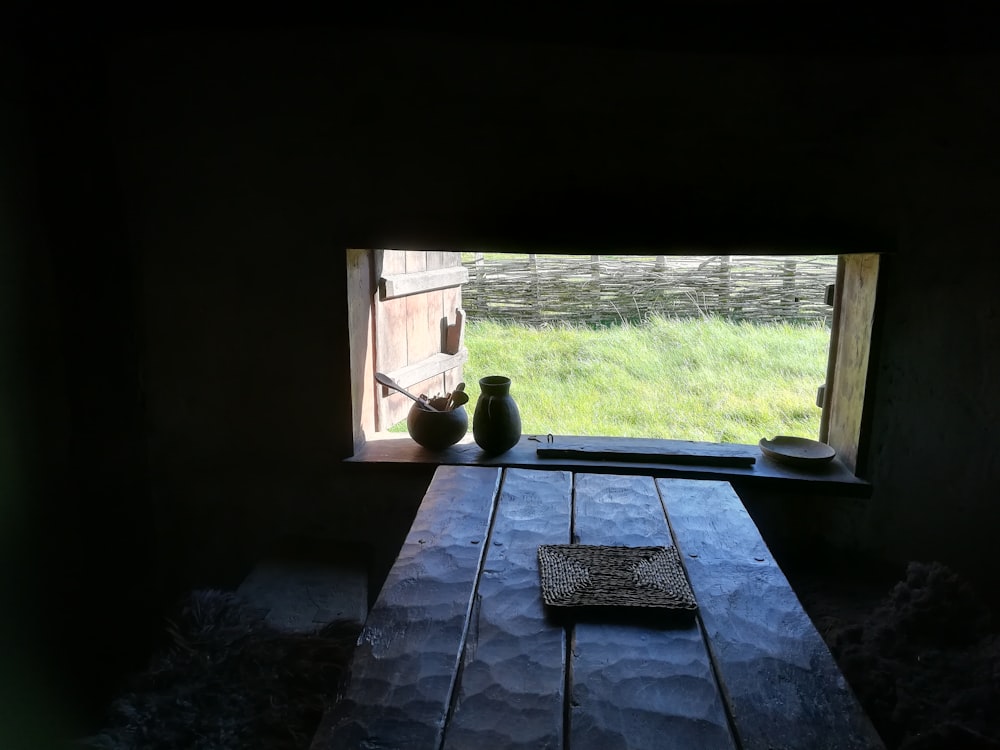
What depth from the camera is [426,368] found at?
2846 millimetres

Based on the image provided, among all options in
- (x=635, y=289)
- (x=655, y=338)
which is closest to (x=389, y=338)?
(x=655, y=338)

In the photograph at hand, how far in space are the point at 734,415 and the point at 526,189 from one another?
237 cm

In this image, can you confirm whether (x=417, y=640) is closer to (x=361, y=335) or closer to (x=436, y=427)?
(x=436, y=427)

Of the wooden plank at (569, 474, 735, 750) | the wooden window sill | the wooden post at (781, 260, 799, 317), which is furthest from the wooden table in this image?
the wooden post at (781, 260, 799, 317)

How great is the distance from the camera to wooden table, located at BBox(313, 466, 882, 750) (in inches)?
40.8

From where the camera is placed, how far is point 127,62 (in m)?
2.17

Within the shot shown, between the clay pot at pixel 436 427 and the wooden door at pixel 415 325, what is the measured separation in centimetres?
24

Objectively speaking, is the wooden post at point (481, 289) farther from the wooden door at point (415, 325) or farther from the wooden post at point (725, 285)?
the wooden door at point (415, 325)

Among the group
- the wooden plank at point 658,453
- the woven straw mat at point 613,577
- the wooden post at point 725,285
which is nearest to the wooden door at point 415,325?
the wooden plank at point 658,453

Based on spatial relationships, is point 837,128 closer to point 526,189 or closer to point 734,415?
point 526,189

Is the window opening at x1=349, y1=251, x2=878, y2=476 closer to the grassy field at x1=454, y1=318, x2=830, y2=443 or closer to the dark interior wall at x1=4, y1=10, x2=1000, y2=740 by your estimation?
the grassy field at x1=454, y1=318, x2=830, y2=443

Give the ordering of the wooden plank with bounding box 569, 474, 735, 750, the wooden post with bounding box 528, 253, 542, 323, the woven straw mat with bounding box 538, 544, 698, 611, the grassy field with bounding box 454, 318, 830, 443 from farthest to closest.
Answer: the wooden post with bounding box 528, 253, 542, 323, the grassy field with bounding box 454, 318, 830, 443, the woven straw mat with bounding box 538, 544, 698, 611, the wooden plank with bounding box 569, 474, 735, 750

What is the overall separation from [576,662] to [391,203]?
1.47 m

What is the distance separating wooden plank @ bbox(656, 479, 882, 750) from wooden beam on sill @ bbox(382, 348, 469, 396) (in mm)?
1225
